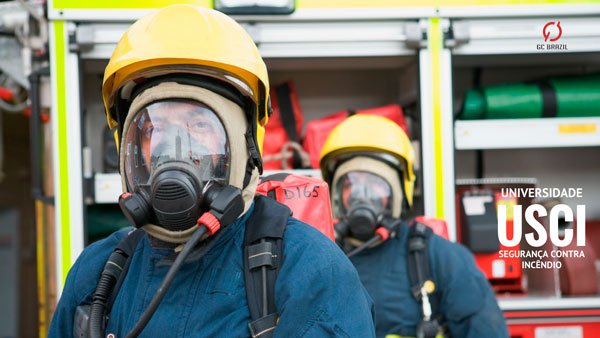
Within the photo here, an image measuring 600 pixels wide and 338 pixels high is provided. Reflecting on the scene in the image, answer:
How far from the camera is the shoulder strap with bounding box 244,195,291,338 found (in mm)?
1283

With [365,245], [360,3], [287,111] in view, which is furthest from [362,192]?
[287,111]

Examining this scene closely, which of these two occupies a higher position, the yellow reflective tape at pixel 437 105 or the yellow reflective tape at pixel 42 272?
the yellow reflective tape at pixel 437 105

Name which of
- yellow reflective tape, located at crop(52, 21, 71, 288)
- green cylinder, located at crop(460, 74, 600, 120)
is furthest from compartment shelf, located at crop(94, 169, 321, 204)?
green cylinder, located at crop(460, 74, 600, 120)

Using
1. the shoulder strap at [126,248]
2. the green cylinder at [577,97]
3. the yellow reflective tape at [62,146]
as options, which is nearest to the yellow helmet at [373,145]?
the green cylinder at [577,97]

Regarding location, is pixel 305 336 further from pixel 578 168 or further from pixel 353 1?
pixel 578 168

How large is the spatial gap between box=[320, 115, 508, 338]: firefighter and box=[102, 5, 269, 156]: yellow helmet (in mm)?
1369

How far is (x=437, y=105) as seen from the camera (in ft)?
10.7

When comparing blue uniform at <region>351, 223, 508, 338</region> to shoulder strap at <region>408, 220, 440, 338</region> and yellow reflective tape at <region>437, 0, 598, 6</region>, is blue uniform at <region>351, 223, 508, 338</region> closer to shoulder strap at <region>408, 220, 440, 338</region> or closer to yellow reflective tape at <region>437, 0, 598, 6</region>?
shoulder strap at <region>408, 220, 440, 338</region>

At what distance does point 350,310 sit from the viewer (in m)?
1.31

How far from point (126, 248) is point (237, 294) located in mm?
343

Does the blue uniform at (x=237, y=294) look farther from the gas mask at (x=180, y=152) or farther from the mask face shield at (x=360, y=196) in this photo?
the mask face shield at (x=360, y=196)

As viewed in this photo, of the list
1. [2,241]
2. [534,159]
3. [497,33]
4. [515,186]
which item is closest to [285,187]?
[497,33]

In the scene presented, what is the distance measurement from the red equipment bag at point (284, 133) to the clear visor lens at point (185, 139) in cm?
228

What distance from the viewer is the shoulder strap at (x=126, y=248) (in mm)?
1468
